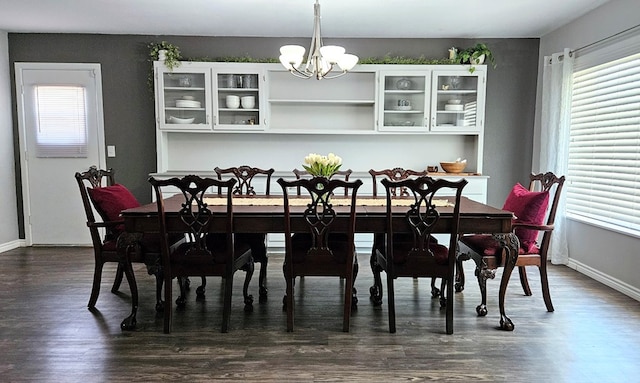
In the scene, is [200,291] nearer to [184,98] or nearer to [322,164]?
[322,164]

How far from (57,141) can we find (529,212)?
509 centimetres

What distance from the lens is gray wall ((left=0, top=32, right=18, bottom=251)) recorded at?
4.61 meters

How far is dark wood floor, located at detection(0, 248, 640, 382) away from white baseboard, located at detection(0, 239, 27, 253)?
163cm

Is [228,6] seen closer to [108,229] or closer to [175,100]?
[175,100]

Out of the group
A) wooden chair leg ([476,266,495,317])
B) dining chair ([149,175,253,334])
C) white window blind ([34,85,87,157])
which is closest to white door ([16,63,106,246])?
white window blind ([34,85,87,157])

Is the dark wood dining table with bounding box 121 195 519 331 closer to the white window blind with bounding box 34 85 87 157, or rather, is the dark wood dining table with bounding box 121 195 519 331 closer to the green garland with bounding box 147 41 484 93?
the green garland with bounding box 147 41 484 93

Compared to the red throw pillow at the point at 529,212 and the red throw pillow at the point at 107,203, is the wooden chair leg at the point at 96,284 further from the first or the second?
the red throw pillow at the point at 529,212

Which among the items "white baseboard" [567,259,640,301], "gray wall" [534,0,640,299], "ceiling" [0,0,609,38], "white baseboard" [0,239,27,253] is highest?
"ceiling" [0,0,609,38]

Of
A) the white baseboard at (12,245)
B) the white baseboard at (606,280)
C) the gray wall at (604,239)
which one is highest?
the gray wall at (604,239)

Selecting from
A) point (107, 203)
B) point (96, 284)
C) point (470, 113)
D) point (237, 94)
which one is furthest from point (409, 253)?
point (237, 94)

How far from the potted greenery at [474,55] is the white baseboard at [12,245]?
569cm

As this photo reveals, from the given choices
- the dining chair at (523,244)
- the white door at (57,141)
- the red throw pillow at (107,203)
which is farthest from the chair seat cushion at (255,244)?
the white door at (57,141)

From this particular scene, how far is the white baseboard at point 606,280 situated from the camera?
A: 315cm

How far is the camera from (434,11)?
3.87 meters
